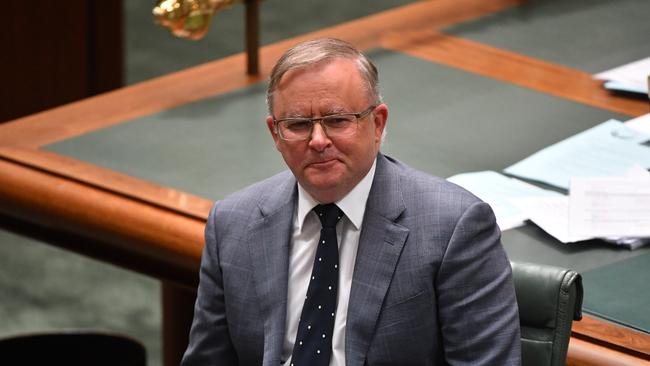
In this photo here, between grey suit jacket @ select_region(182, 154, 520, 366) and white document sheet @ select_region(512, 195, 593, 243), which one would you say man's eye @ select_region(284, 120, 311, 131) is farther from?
white document sheet @ select_region(512, 195, 593, 243)

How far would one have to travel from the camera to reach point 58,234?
3400 millimetres

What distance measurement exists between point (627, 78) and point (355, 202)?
1796 mm

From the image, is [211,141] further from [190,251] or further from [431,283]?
[431,283]

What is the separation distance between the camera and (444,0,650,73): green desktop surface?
4.21 meters

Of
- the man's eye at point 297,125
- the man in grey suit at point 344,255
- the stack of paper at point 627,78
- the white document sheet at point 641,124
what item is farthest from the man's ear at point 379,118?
the stack of paper at point 627,78

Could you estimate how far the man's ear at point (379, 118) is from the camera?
224 centimetres

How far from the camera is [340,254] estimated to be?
2332mm

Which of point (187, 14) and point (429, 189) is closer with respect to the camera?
point (429, 189)

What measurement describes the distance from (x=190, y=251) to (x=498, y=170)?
0.75 m

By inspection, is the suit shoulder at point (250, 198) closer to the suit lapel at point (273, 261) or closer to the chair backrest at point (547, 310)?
the suit lapel at point (273, 261)

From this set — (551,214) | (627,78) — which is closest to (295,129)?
(551,214)

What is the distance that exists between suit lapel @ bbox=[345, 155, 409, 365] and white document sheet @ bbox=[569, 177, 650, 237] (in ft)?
2.48

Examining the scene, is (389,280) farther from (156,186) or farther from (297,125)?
(156,186)

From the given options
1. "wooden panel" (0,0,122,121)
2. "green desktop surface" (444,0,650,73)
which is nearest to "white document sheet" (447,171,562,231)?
"green desktop surface" (444,0,650,73)
